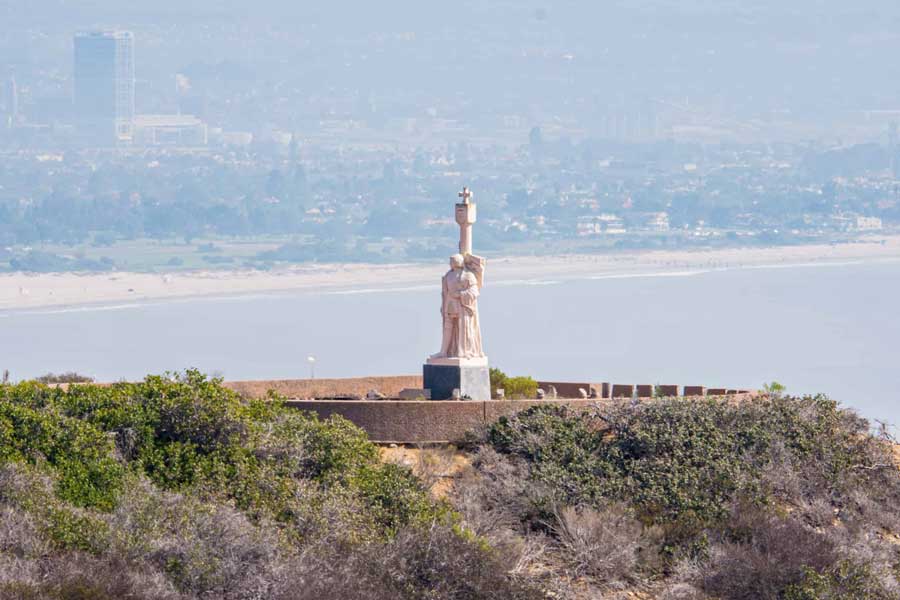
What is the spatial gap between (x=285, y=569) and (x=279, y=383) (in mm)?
11774

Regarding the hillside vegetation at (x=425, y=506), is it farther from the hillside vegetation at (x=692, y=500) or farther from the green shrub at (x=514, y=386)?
the green shrub at (x=514, y=386)

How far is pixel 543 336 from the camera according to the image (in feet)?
471

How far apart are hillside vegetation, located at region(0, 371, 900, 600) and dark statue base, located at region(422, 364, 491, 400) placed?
327 centimetres

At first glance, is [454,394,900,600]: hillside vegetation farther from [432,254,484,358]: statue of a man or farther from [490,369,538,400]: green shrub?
[490,369,538,400]: green shrub

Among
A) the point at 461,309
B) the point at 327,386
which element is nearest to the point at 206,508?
the point at 461,309

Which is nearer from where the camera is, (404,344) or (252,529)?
(252,529)

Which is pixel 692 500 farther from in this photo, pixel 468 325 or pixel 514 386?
pixel 514 386

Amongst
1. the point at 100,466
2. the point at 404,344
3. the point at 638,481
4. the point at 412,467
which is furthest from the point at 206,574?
the point at 404,344

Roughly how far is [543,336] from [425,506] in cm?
11312

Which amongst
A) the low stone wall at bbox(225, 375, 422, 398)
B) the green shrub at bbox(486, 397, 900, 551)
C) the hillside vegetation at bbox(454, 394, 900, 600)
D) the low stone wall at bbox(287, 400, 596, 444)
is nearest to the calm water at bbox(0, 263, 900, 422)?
the low stone wall at bbox(225, 375, 422, 398)

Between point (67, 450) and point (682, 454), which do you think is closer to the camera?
point (67, 450)

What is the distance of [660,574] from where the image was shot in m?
31.5

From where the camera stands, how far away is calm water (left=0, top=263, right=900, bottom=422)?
12181 centimetres

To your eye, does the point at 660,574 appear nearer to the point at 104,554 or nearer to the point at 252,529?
the point at 252,529
